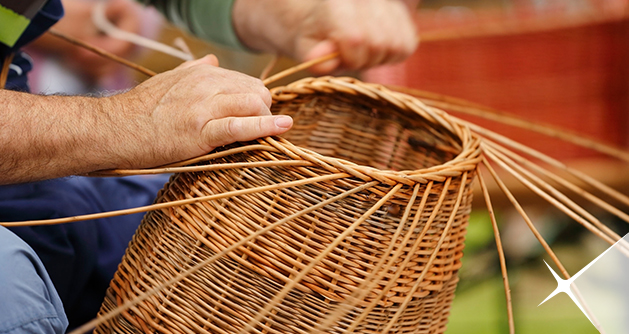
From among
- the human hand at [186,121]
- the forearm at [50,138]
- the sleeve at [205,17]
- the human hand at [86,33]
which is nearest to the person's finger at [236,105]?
the human hand at [186,121]

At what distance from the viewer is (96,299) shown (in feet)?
2.32

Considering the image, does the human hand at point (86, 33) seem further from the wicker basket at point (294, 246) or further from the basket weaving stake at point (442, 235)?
the basket weaving stake at point (442, 235)

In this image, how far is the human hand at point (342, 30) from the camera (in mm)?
758

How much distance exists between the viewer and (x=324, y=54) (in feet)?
2.52

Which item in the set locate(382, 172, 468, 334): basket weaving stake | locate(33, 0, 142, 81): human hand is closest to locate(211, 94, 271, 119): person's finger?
locate(382, 172, 468, 334): basket weaving stake

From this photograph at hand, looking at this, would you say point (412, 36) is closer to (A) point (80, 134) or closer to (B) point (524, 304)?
(A) point (80, 134)

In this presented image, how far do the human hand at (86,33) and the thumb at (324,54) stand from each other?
2.86 feet

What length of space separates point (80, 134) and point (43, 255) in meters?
0.20

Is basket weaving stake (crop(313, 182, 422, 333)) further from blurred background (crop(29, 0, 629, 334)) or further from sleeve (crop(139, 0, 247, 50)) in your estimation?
blurred background (crop(29, 0, 629, 334))

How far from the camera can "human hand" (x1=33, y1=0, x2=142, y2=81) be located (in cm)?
142

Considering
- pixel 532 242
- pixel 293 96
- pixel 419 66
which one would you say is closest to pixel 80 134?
pixel 293 96

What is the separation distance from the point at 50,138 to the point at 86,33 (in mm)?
1093

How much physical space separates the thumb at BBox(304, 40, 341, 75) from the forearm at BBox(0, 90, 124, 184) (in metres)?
0.34

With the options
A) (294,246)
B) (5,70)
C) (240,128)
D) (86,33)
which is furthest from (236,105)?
(86,33)
